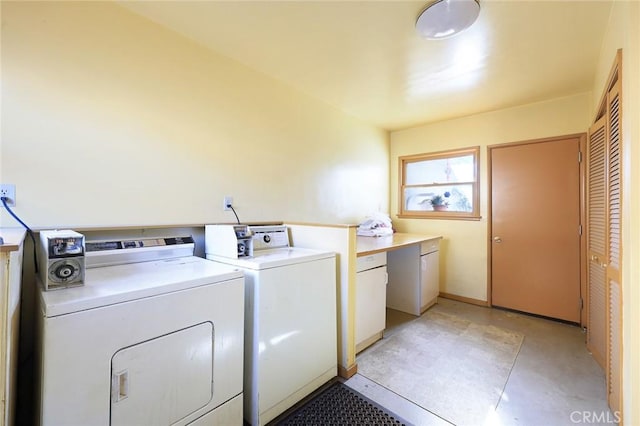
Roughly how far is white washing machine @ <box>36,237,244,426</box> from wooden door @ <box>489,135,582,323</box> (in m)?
3.20

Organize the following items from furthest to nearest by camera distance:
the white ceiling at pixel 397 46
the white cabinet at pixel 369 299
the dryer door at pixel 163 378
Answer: the white cabinet at pixel 369 299 → the white ceiling at pixel 397 46 → the dryer door at pixel 163 378

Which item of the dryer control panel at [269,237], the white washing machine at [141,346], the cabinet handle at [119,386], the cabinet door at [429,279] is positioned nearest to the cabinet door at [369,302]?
the dryer control panel at [269,237]

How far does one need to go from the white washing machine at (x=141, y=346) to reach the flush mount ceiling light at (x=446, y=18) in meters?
1.91

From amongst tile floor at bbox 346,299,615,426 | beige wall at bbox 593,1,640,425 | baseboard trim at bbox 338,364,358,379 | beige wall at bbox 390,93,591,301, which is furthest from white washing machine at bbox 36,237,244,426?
beige wall at bbox 390,93,591,301

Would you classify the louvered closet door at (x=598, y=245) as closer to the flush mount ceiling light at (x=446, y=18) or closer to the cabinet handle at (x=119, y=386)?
the flush mount ceiling light at (x=446, y=18)

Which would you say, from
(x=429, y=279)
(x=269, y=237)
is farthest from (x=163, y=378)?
(x=429, y=279)

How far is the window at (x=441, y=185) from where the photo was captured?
3.50 metres

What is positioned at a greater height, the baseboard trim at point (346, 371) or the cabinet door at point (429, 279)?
the cabinet door at point (429, 279)

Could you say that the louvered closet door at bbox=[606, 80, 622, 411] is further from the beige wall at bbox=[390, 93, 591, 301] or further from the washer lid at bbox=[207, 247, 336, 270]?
the washer lid at bbox=[207, 247, 336, 270]

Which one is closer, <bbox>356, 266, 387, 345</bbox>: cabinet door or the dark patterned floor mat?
the dark patterned floor mat

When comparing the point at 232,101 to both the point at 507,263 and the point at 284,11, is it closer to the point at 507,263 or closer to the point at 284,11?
the point at 284,11

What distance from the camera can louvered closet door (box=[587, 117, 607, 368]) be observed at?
188 centimetres

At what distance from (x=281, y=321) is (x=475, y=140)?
3.26 m

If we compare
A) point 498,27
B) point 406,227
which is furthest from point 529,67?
point 406,227
